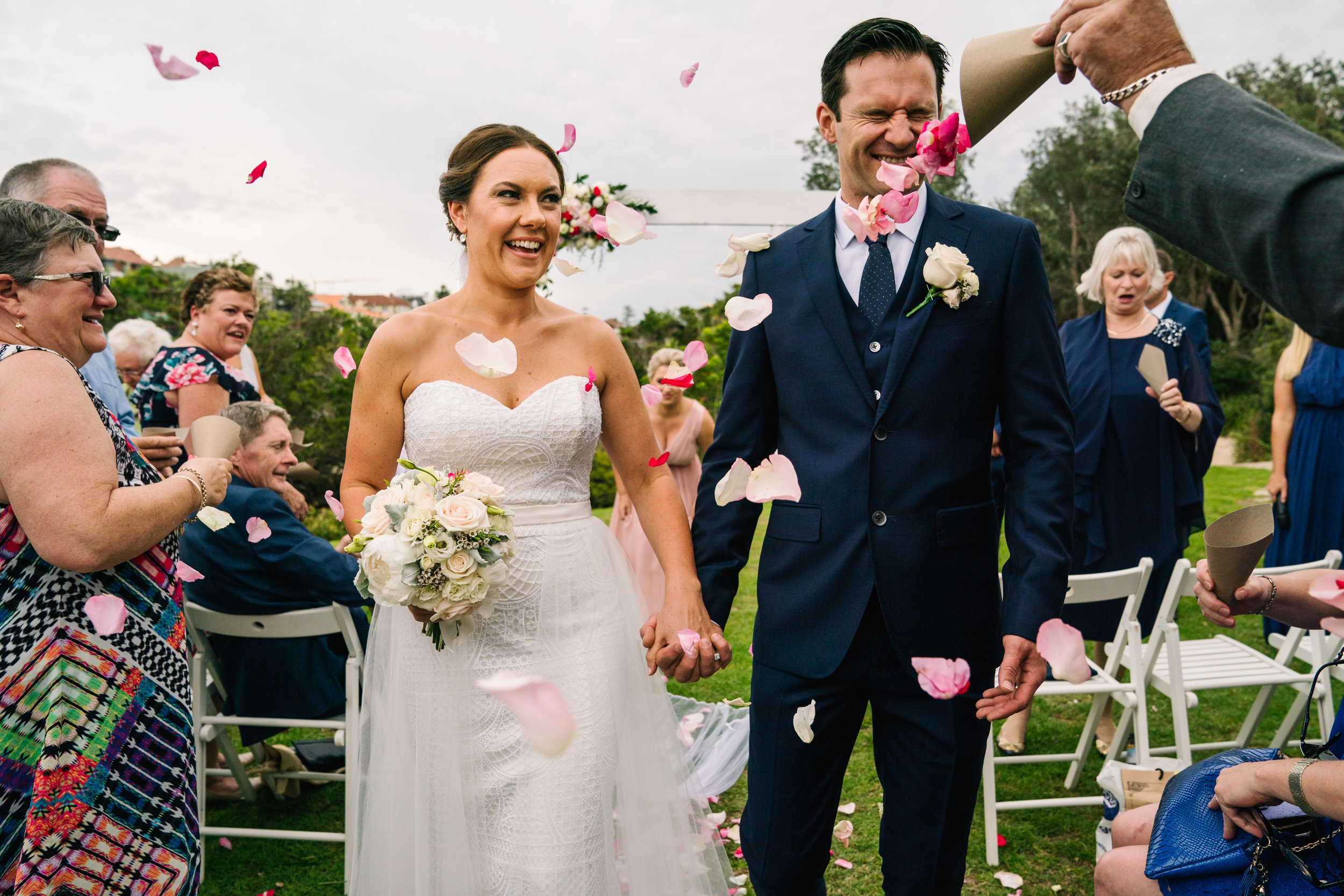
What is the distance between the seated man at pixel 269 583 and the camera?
12.2 feet

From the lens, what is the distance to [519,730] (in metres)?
2.37

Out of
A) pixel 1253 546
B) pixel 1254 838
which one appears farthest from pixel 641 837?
pixel 1253 546

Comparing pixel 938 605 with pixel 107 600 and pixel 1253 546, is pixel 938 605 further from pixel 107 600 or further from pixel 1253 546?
pixel 107 600

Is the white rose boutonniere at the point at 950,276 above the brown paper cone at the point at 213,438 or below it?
above

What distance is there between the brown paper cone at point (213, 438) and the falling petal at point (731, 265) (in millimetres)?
1615

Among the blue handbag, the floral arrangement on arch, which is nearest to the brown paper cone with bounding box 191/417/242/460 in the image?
the blue handbag

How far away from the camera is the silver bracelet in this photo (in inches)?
44.7

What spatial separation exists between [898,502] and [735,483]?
400mm

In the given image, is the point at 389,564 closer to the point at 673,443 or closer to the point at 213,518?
the point at 213,518

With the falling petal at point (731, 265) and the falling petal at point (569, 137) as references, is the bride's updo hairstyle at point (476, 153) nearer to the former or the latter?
the falling petal at point (569, 137)

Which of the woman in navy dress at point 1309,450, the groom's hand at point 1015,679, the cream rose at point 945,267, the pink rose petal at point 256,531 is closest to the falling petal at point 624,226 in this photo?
the cream rose at point 945,267

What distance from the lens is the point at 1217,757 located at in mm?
2252

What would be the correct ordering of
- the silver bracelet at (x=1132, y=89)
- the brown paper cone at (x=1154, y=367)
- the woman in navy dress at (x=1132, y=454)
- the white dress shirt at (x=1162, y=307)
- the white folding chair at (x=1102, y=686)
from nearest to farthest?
the silver bracelet at (x=1132, y=89) → the white folding chair at (x=1102, y=686) → the brown paper cone at (x=1154, y=367) → the woman in navy dress at (x=1132, y=454) → the white dress shirt at (x=1162, y=307)

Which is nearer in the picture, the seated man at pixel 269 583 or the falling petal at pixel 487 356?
the falling petal at pixel 487 356
